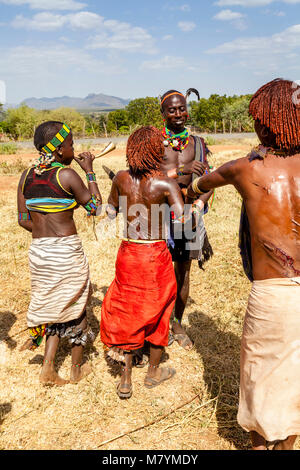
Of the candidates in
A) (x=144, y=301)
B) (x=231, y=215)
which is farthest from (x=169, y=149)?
(x=231, y=215)

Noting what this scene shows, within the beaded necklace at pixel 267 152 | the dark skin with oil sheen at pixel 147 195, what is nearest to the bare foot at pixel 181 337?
the dark skin with oil sheen at pixel 147 195

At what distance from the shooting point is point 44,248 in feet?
8.70

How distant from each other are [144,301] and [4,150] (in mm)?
13927

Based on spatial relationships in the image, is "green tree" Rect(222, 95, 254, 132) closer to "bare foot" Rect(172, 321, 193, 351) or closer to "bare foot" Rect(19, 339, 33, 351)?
"bare foot" Rect(172, 321, 193, 351)

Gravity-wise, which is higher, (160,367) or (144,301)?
(144,301)

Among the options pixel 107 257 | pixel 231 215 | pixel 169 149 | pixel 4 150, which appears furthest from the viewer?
pixel 4 150

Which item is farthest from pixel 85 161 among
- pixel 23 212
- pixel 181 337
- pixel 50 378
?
pixel 181 337

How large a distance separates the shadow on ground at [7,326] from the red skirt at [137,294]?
1.14m

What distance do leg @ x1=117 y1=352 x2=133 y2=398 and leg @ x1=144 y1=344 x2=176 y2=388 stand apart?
20cm

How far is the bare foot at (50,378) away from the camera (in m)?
2.73

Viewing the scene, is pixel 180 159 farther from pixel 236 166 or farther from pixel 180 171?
pixel 236 166

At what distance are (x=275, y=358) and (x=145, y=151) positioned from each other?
1458 millimetres

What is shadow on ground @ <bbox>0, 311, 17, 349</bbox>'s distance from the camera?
336cm
